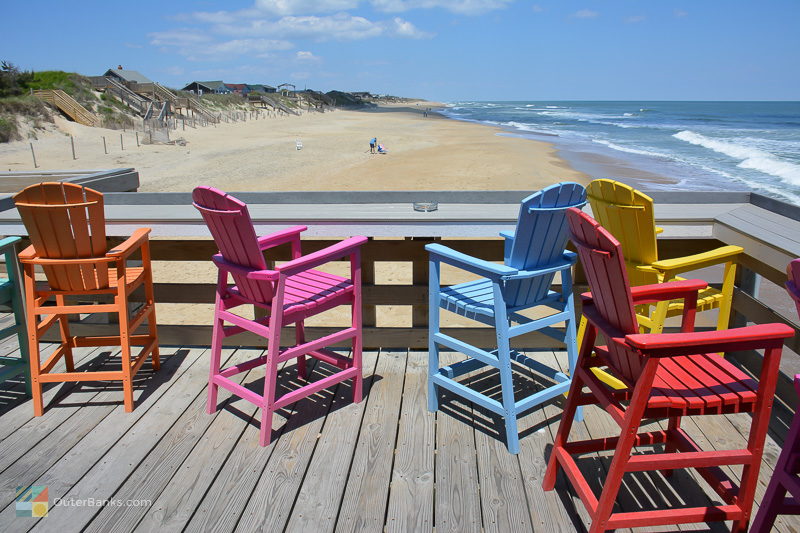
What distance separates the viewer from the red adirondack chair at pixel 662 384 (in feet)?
5.27

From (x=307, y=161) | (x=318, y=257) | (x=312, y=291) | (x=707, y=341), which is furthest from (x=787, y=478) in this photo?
(x=307, y=161)

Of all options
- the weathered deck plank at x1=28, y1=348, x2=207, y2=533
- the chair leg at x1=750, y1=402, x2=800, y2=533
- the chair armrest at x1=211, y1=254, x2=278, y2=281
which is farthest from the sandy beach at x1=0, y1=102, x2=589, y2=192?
the chair leg at x1=750, y1=402, x2=800, y2=533

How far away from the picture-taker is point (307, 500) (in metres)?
2.07

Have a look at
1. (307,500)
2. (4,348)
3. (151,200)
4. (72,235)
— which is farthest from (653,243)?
(4,348)

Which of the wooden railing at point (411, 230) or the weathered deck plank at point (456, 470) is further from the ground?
the wooden railing at point (411, 230)

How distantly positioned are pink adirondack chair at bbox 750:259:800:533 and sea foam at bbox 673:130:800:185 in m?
17.5

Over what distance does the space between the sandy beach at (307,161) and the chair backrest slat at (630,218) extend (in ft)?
37.1

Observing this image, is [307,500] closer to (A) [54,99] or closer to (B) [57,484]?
(B) [57,484]

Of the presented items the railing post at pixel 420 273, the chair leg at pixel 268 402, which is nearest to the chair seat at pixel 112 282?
→ the chair leg at pixel 268 402

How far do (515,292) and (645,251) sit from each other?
65cm

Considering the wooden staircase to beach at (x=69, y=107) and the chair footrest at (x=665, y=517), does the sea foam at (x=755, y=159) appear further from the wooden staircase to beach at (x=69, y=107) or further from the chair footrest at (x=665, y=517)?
the wooden staircase to beach at (x=69, y=107)

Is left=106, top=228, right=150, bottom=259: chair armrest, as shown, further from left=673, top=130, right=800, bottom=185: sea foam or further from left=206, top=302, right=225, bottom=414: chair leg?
left=673, top=130, right=800, bottom=185: sea foam

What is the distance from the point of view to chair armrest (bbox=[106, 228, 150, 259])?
2.62 m

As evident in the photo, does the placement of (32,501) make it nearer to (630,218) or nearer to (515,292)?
(515,292)
